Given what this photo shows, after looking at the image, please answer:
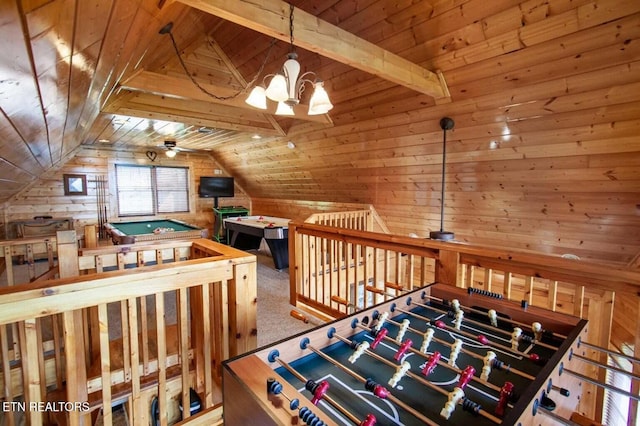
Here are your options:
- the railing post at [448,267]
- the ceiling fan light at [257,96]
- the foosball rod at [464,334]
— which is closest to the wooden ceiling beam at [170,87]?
the ceiling fan light at [257,96]

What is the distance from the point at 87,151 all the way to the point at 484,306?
298 inches

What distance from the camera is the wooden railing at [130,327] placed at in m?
1.18

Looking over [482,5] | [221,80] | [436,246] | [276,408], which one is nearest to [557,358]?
[276,408]

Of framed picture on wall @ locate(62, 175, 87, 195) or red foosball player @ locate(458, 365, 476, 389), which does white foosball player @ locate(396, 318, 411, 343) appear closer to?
red foosball player @ locate(458, 365, 476, 389)

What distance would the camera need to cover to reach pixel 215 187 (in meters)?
7.58

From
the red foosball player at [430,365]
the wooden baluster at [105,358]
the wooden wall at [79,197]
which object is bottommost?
the wooden baluster at [105,358]

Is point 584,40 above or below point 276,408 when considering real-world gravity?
above

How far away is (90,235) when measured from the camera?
8.13ft

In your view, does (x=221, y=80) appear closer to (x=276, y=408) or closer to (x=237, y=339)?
(x=237, y=339)

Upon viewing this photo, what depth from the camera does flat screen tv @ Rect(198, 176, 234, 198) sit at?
7461mm

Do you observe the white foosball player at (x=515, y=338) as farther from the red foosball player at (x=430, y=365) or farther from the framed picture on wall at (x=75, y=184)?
the framed picture on wall at (x=75, y=184)

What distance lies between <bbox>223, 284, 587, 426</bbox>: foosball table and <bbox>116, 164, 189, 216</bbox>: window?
23.5ft

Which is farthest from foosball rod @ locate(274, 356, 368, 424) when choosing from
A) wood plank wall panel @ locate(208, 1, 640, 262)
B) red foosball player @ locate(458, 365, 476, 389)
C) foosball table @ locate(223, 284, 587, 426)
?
wood plank wall panel @ locate(208, 1, 640, 262)

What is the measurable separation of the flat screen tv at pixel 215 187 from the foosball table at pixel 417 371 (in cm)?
689
